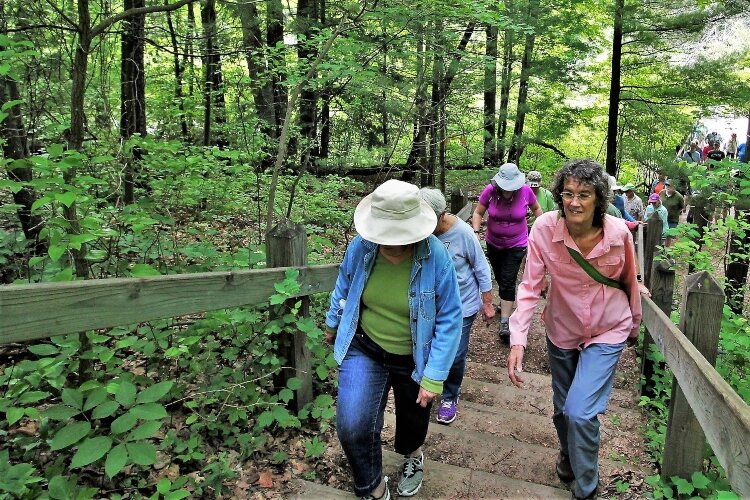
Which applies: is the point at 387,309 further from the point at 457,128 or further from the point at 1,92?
the point at 457,128

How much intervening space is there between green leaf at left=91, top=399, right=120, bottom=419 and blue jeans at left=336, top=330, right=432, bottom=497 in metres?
1.07

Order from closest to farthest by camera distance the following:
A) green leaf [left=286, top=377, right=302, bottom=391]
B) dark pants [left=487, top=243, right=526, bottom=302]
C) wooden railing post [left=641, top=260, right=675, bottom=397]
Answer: green leaf [left=286, top=377, right=302, bottom=391] < wooden railing post [left=641, top=260, right=675, bottom=397] < dark pants [left=487, top=243, right=526, bottom=302]

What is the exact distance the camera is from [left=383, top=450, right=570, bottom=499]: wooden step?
294cm

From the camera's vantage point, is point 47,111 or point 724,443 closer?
point 724,443

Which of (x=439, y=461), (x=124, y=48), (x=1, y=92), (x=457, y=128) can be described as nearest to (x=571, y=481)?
(x=439, y=461)

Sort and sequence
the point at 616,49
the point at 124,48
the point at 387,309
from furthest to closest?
the point at 616,49 → the point at 124,48 → the point at 387,309

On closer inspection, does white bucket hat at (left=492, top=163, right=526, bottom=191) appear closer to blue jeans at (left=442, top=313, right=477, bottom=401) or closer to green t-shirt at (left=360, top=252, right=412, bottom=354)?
blue jeans at (left=442, top=313, right=477, bottom=401)

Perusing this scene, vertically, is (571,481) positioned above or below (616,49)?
below

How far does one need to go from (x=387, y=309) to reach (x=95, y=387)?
145cm

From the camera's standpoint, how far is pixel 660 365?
184 inches

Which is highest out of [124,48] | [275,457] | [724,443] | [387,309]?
[124,48]

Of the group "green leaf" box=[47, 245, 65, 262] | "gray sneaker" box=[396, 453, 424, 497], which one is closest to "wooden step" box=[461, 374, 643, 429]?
"gray sneaker" box=[396, 453, 424, 497]

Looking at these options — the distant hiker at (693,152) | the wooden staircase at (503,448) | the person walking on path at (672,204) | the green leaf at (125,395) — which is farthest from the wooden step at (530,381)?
the distant hiker at (693,152)

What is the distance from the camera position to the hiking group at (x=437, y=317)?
8.29 ft
